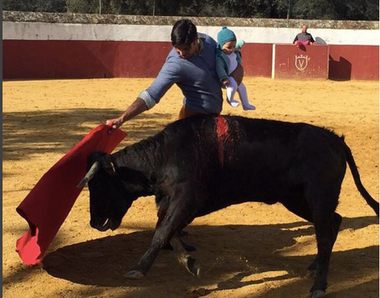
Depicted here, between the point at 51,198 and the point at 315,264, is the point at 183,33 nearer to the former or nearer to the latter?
the point at 51,198

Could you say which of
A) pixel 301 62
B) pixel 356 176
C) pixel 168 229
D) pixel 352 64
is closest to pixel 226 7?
pixel 352 64

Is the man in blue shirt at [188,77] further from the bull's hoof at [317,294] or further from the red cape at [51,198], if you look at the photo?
the bull's hoof at [317,294]

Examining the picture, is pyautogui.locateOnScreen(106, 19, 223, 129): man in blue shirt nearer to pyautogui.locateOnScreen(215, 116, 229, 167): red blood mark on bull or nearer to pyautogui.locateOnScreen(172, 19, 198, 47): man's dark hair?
pyautogui.locateOnScreen(172, 19, 198, 47): man's dark hair

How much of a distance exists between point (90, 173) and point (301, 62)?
1467cm

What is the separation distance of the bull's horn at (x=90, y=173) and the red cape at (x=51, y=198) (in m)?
0.32

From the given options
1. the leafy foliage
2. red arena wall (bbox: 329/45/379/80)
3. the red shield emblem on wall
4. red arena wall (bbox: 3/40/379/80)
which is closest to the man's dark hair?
red arena wall (bbox: 3/40/379/80)

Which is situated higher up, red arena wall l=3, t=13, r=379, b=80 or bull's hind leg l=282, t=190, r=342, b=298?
bull's hind leg l=282, t=190, r=342, b=298

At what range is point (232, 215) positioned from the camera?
534 centimetres

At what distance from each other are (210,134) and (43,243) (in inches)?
43.9

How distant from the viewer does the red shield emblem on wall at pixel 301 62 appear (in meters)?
17.8

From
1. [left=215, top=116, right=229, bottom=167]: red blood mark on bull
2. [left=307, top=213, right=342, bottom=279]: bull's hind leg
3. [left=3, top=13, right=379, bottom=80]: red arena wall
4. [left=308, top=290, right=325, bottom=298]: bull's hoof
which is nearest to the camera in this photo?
[left=308, top=290, right=325, bottom=298]: bull's hoof

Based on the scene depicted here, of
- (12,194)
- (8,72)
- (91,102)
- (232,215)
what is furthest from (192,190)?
(8,72)

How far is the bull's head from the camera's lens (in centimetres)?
388

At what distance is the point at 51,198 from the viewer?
4.04m
